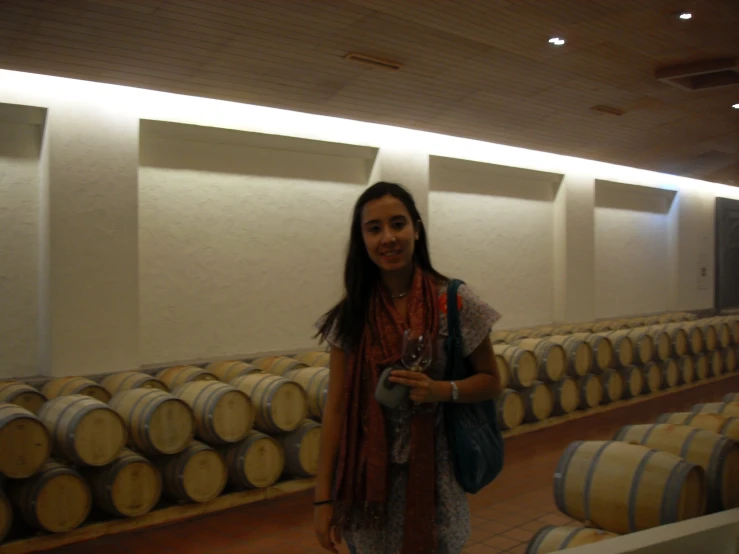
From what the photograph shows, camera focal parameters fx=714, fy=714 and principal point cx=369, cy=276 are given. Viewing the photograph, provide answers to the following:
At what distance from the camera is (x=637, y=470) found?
127 inches

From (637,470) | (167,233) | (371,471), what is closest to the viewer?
(371,471)

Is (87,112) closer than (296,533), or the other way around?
(296,533)

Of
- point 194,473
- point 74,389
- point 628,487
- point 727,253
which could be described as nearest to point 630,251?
point 727,253

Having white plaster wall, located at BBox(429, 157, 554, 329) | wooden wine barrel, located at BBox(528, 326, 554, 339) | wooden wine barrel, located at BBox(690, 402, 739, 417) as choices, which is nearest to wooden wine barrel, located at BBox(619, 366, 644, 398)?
wooden wine barrel, located at BBox(528, 326, 554, 339)

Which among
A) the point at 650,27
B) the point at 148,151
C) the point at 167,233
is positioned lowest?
the point at 167,233

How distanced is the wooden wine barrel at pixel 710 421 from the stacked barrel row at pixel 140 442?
2.79m

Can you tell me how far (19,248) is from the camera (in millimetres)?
6590

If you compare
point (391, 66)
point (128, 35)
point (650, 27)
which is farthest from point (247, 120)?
point (650, 27)

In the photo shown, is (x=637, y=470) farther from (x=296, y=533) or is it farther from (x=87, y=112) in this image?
(x=87, y=112)

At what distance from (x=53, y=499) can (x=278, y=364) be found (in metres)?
2.68

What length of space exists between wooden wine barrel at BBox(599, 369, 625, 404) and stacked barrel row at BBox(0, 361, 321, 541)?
173 inches

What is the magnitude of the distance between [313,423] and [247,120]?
3.52m

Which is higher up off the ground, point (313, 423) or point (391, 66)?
point (391, 66)

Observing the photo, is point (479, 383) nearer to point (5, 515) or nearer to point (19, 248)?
point (5, 515)
